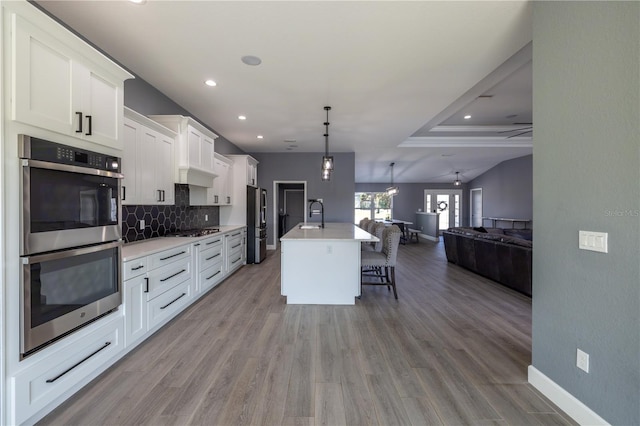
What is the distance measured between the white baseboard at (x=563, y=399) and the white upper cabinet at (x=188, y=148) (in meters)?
3.97

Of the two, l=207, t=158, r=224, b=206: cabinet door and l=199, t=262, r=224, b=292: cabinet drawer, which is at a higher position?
l=207, t=158, r=224, b=206: cabinet door

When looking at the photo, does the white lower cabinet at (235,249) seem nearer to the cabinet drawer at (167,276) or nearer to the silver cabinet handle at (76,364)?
the cabinet drawer at (167,276)

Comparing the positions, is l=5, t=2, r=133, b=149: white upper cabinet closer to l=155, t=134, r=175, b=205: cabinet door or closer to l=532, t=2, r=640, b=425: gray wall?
l=155, t=134, r=175, b=205: cabinet door

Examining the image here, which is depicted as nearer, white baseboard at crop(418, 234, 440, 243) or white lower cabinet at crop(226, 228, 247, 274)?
white lower cabinet at crop(226, 228, 247, 274)

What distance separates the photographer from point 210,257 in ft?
13.0

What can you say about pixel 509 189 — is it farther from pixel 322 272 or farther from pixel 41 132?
pixel 41 132

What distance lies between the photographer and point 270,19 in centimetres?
221

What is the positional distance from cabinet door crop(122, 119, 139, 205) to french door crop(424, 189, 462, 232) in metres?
12.0

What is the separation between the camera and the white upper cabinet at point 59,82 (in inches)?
57.4

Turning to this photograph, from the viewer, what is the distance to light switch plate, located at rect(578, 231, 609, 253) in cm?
147

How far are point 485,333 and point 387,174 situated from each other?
921 cm

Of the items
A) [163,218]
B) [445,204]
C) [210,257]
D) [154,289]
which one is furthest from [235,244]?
[445,204]

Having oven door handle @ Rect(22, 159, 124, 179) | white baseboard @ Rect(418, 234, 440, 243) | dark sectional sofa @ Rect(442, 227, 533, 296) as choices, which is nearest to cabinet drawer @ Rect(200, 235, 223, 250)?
oven door handle @ Rect(22, 159, 124, 179)

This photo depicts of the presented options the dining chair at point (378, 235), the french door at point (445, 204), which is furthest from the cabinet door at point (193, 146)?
the french door at point (445, 204)
